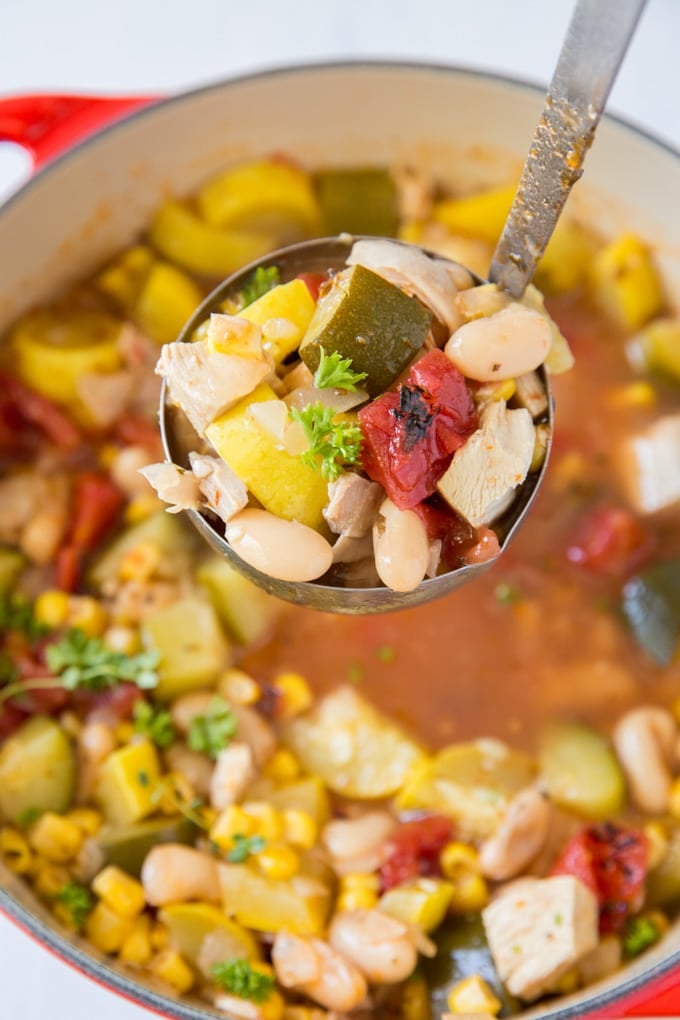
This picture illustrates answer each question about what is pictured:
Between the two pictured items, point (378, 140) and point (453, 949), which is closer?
point (453, 949)

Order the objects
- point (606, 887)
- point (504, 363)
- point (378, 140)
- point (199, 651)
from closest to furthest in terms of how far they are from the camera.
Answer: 1. point (504, 363)
2. point (606, 887)
3. point (199, 651)
4. point (378, 140)

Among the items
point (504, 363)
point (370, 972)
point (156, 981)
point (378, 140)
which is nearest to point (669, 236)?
point (378, 140)

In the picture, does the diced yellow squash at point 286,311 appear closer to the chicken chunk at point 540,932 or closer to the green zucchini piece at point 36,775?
the green zucchini piece at point 36,775

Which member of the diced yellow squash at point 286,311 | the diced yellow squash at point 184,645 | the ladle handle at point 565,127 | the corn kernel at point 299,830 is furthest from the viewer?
the diced yellow squash at point 184,645

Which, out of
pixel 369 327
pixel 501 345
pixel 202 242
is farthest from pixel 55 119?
pixel 501 345

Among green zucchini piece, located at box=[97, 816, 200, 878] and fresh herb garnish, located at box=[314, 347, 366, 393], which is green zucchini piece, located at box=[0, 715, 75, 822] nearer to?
green zucchini piece, located at box=[97, 816, 200, 878]

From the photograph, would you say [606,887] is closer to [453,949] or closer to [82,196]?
[453,949]

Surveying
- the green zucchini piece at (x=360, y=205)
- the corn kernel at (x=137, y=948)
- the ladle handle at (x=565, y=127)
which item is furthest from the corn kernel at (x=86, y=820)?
the green zucchini piece at (x=360, y=205)
